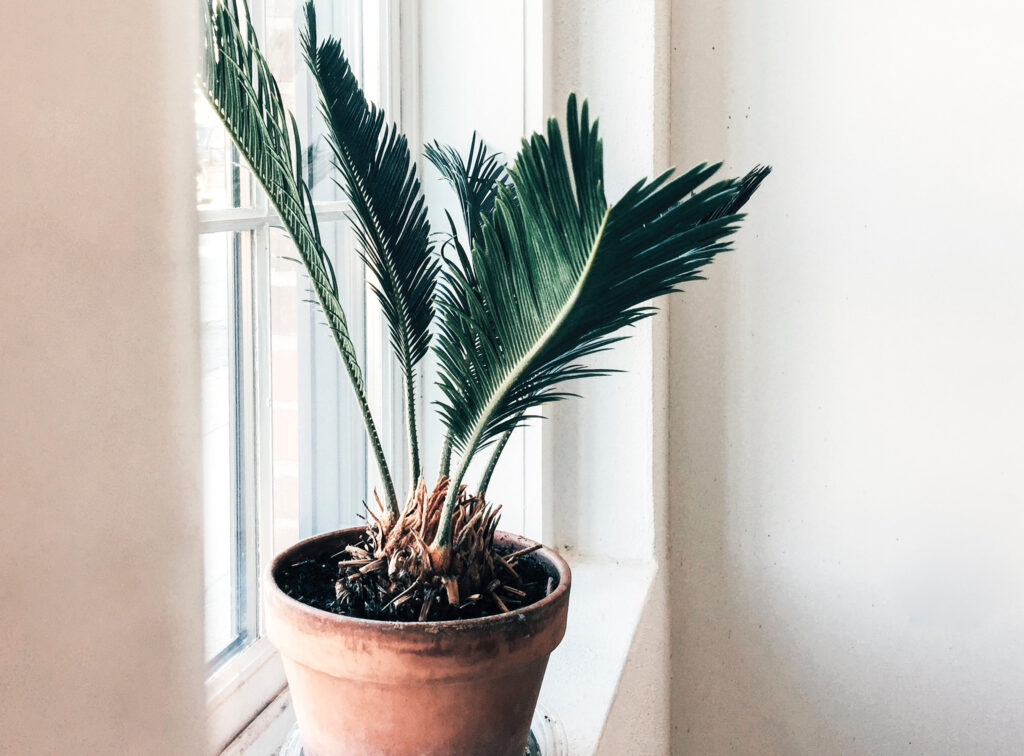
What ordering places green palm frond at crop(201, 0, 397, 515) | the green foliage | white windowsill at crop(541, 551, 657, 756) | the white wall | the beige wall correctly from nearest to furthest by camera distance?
the beige wall
the green foliage
green palm frond at crop(201, 0, 397, 515)
white windowsill at crop(541, 551, 657, 756)
the white wall

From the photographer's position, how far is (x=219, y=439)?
0.94 meters

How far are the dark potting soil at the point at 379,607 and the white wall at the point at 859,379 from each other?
731mm

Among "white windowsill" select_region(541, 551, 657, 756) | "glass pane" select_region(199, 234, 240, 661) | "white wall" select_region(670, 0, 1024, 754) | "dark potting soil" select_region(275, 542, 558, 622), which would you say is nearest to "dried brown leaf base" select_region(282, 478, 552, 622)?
"dark potting soil" select_region(275, 542, 558, 622)

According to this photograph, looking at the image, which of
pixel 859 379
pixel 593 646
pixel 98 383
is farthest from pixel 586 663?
pixel 98 383

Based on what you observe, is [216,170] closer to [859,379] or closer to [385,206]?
[385,206]

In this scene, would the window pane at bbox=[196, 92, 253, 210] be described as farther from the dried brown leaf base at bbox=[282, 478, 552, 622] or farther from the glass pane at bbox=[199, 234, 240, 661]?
the dried brown leaf base at bbox=[282, 478, 552, 622]

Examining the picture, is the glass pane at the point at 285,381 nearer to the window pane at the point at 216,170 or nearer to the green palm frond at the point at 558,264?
the window pane at the point at 216,170

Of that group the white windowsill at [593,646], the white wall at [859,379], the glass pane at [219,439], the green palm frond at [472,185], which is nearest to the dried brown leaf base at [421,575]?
the glass pane at [219,439]

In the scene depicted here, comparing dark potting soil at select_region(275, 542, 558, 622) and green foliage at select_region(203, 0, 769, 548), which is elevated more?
green foliage at select_region(203, 0, 769, 548)

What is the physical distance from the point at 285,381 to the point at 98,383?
56 centimetres

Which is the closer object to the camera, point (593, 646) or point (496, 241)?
point (496, 241)

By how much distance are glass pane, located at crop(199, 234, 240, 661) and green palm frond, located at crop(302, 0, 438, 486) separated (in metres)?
0.15

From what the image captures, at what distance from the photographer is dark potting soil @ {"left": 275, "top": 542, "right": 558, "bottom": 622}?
772 mm

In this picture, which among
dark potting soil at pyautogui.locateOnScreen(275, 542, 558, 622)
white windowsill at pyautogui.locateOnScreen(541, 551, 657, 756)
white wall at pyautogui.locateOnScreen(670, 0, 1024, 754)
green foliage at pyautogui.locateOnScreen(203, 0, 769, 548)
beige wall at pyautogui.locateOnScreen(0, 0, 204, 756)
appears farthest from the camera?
white wall at pyautogui.locateOnScreen(670, 0, 1024, 754)
